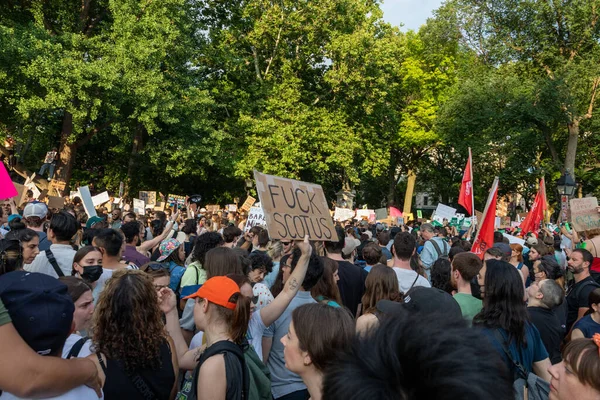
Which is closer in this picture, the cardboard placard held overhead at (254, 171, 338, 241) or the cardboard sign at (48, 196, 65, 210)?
the cardboard placard held overhead at (254, 171, 338, 241)

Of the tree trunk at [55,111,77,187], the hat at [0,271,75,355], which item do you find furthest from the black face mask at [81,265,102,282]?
the tree trunk at [55,111,77,187]

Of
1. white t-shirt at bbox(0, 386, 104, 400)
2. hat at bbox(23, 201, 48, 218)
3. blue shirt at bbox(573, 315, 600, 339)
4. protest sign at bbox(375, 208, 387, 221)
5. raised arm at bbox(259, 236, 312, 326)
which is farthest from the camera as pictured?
protest sign at bbox(375, 208, 387, 221)

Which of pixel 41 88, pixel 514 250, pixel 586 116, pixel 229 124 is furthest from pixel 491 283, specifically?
pixel 586 116

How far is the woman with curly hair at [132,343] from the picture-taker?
2873 millimetres

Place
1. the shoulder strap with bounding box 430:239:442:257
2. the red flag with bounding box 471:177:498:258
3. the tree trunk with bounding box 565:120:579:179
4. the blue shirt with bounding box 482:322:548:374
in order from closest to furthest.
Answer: the blue shirt with bounding box 482:322:548:374
the red flag with bounding box 471:177:498:258
the shoulder strap with bounding box 430:239:442:257
the tree trunk with bounding box 565:120:579:179

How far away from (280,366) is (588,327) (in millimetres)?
2428

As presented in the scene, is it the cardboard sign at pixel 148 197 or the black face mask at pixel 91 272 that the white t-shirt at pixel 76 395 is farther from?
the cardboard sign at pixel 148 197

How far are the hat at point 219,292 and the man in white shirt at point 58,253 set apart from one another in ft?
8.35

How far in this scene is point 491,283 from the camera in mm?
3719

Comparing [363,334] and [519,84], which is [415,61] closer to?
[519,84]

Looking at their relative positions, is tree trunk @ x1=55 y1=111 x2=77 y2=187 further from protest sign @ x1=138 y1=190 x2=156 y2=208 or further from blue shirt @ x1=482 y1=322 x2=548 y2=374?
blue shirt @ x1=482 y1=322 x2=548 y2=374

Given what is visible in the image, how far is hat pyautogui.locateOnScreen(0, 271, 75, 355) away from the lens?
2.06 m

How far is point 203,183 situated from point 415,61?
17510 mm

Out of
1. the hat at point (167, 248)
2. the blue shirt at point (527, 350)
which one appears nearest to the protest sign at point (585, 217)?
the blue shirt at point (527, 350)
